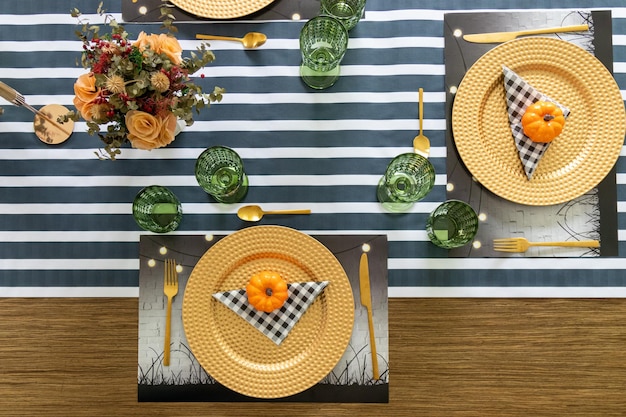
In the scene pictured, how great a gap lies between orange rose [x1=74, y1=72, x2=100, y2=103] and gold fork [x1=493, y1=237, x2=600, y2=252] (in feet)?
3.71

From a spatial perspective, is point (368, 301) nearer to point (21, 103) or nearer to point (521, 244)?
point (521, 244)

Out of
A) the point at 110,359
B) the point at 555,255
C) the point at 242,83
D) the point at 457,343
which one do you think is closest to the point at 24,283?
the point at 110,359

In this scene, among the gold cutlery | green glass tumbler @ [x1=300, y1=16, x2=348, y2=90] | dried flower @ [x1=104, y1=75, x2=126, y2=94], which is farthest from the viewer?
green glass tumbler @ [x1=300, y1=16, x2=348, y2=90]

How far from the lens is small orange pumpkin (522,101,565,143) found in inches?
50.8

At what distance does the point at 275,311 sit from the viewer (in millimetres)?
1334

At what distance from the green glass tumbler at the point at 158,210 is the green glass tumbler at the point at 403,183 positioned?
0.60 m

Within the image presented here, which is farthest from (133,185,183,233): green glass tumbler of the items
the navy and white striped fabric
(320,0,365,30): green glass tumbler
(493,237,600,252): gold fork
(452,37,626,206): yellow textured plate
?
(493,237,600,252): gold fork

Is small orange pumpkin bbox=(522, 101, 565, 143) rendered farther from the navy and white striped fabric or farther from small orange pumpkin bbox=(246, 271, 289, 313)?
small orange pumpkin bbox=(246, 271, 289, 313)

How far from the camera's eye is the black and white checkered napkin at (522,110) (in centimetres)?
133

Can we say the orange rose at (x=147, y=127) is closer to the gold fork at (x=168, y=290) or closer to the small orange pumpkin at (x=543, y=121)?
the gold fork at (x=168, y=290)

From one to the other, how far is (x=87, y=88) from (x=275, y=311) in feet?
2.44

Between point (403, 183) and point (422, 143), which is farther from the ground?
point (422, 143)

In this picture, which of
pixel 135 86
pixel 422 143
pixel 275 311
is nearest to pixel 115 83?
pixel 135 86

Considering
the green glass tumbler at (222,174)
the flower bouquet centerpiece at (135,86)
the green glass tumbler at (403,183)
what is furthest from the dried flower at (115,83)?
the green glass tumbler at (403,183)
